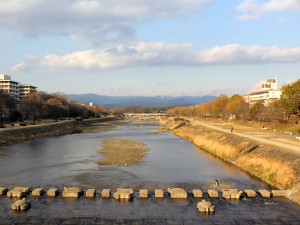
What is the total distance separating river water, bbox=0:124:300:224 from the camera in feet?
62.5

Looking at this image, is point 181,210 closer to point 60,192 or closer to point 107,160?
point 60,192

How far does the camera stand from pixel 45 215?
760 inches

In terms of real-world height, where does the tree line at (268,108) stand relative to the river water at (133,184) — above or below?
above

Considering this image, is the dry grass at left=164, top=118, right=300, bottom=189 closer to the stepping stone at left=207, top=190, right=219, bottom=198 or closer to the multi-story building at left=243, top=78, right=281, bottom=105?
the stepping stone at left=207, top=190, right=219, bottom=198

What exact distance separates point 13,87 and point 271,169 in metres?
155

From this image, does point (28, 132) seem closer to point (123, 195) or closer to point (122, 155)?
point (122, 155)

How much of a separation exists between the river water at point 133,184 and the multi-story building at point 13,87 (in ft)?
382

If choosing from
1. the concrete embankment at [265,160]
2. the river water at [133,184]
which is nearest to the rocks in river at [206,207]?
the river water at [133,184]

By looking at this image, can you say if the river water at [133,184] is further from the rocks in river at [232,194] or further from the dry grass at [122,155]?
the dry grass at [122,155]

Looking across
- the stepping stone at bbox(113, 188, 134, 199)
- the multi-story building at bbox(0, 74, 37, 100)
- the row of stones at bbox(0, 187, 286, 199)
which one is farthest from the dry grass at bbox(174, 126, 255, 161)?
the multi-story building at bbox(0, 74, 37, 100)

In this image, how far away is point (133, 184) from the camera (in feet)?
89.0

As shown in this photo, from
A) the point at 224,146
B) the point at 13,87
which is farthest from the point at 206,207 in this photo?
the point at 13,87

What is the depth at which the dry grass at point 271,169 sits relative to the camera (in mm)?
26039

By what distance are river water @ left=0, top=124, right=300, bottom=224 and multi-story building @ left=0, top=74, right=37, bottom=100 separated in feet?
382
